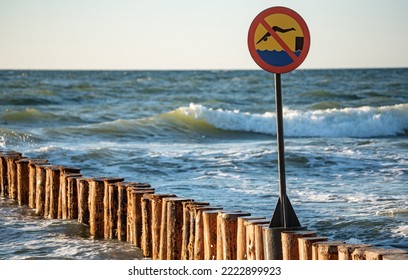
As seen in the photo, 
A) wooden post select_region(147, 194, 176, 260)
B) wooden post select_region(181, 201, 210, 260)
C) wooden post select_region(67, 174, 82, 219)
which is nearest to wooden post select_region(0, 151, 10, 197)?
wooden post select_region(67, 174, 82, 219)

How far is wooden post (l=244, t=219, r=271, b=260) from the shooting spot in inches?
221

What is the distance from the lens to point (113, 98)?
104 ft

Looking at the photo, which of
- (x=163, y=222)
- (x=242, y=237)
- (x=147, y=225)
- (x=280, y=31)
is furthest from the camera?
(x=147, y=225)

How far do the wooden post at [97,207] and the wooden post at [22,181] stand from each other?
176 centimetres

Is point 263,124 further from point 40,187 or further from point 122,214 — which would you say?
point 122,214

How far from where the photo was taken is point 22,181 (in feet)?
30.9

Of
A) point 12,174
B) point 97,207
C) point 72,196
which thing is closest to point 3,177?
point 12,174

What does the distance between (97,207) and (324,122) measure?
1463 centimetres

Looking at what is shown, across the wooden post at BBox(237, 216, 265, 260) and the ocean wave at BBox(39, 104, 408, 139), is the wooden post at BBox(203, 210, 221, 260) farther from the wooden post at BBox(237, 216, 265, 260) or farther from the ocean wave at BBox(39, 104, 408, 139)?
the ocean wave at BBox(39, 104, 408, 139)

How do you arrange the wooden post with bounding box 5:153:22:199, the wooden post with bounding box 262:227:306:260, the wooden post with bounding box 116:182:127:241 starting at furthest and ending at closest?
the wooden post with bounding box 5:153:22:199 → the wooden post with bounding box 116:182:127:241 → the wooden post with bounding box 262:227:306:260

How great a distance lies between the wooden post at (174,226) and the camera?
6.61 metres

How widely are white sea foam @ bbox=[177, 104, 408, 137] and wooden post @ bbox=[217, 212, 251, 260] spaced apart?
14.5 meters

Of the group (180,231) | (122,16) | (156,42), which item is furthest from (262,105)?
(180,231)

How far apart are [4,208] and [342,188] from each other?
4.08 m
